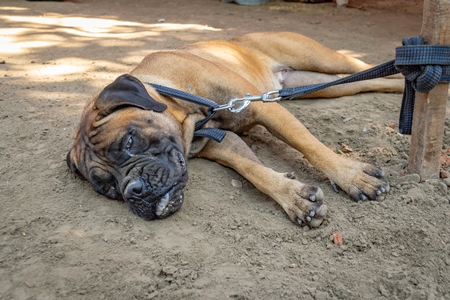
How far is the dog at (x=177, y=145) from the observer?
3.24 meters

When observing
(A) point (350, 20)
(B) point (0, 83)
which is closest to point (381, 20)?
(A) point (350, 20)

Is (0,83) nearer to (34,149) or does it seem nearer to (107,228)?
(34,149)

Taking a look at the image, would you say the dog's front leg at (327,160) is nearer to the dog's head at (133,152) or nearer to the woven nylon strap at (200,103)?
the woven nylon strap at (200,103)

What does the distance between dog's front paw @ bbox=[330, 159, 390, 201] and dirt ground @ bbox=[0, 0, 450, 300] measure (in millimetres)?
57

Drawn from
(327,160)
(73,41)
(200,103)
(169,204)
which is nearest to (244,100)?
(200,103)

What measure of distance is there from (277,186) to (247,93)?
859mm

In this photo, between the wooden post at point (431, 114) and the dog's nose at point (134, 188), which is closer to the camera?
the wooden post at point (431, 114)

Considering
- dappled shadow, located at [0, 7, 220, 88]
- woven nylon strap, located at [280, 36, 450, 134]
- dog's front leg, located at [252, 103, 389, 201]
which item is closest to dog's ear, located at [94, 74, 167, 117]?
dog's front leg, located at [252, 103, 389, 201]

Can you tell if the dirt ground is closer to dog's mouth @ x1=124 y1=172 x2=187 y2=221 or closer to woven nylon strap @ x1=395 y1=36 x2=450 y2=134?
dog's mouth @ x1=124 y1=172 x2=187 y2=221

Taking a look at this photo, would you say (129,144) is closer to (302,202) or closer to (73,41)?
(302,202)

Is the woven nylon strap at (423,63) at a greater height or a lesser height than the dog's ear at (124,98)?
greater

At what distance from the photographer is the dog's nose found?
3.14m

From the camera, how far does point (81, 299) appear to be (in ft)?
8.62

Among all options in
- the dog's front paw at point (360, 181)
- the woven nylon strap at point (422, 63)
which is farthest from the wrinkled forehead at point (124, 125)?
the woven nylon strap at point (422, 63)
